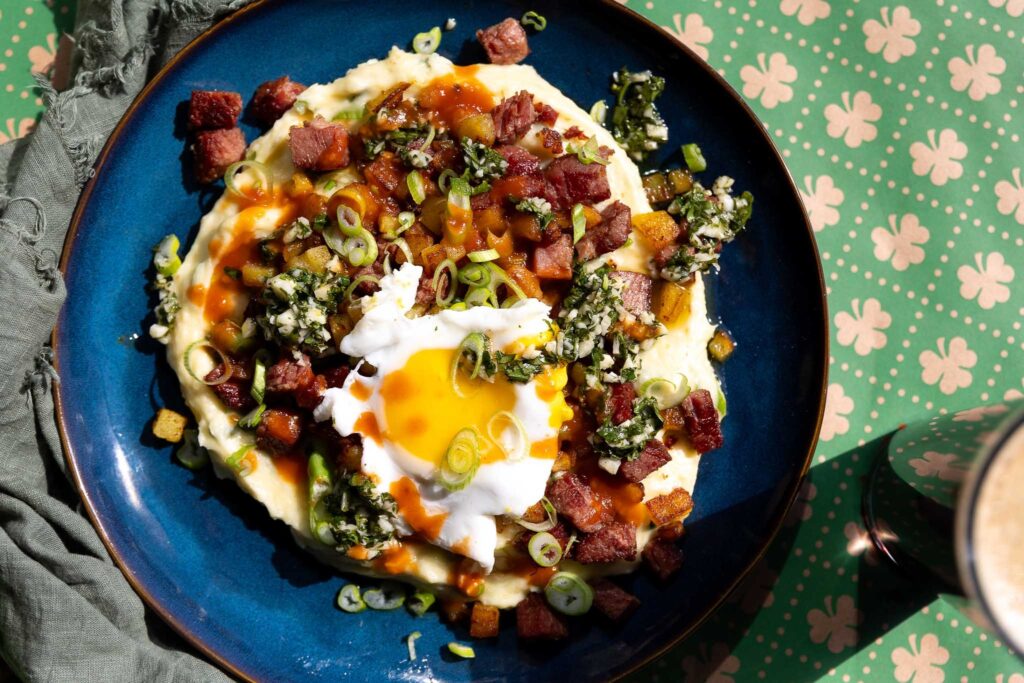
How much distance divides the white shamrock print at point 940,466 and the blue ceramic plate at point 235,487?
605 millimetres

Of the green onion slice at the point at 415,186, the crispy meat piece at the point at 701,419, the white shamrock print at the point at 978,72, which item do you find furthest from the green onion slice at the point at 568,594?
the white shamrock print at the point at 978,72

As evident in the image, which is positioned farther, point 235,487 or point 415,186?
point 235,487

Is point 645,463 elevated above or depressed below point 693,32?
below

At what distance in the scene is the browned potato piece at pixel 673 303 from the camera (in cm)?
511

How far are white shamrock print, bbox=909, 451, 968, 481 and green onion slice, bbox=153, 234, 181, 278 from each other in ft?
15.1

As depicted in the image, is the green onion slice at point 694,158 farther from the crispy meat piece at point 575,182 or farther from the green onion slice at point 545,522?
the green onion slice at point 545,522

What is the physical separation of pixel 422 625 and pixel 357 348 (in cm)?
187

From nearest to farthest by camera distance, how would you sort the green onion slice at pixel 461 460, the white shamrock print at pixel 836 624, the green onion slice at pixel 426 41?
the green onion slice at pixel 461 460
the green onion slice at pixel 426 41
the white shamrock print at pixel 836 624

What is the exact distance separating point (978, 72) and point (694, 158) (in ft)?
7.36

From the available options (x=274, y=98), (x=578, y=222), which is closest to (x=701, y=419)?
(x=578, y=222)

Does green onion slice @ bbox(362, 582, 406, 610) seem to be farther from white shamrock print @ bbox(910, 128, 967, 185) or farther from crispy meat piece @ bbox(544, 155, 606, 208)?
white shamrock print @ bbox(910, 128, 967, 185)

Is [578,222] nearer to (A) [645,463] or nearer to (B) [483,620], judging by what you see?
(A) [645,463]

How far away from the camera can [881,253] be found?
559 centimetres

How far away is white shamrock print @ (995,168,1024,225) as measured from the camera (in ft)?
18.6
